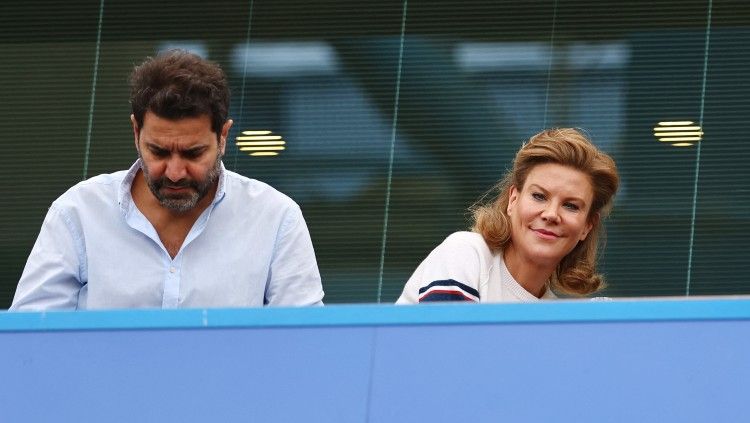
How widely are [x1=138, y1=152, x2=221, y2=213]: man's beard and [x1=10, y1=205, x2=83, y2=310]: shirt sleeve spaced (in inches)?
7.5

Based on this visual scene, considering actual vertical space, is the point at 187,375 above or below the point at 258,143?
below

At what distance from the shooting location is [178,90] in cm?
286

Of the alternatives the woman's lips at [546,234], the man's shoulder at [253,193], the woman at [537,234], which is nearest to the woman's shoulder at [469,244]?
the woman at [537,234]

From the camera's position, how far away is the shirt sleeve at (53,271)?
9.26 feet

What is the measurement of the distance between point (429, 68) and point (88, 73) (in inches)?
62.1

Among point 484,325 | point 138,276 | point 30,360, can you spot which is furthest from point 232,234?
point 484,325

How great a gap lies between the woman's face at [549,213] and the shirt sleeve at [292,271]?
1.58 ft

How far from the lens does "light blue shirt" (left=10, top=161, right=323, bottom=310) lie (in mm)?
2842

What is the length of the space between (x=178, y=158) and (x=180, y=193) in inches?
2.9

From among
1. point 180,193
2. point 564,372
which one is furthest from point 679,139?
point 564,372

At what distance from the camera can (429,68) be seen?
20.7 ft

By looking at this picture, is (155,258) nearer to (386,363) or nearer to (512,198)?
(512,198)

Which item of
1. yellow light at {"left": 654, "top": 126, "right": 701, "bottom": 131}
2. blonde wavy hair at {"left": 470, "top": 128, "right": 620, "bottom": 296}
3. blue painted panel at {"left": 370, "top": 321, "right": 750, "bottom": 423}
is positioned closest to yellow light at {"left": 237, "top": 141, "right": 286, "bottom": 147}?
yellow light at {"left": 654, "top": 126, "right": 701, "bottom": 131}

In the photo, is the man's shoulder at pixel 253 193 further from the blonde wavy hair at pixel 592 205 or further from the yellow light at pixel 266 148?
the yellow light at pixel 266 148
